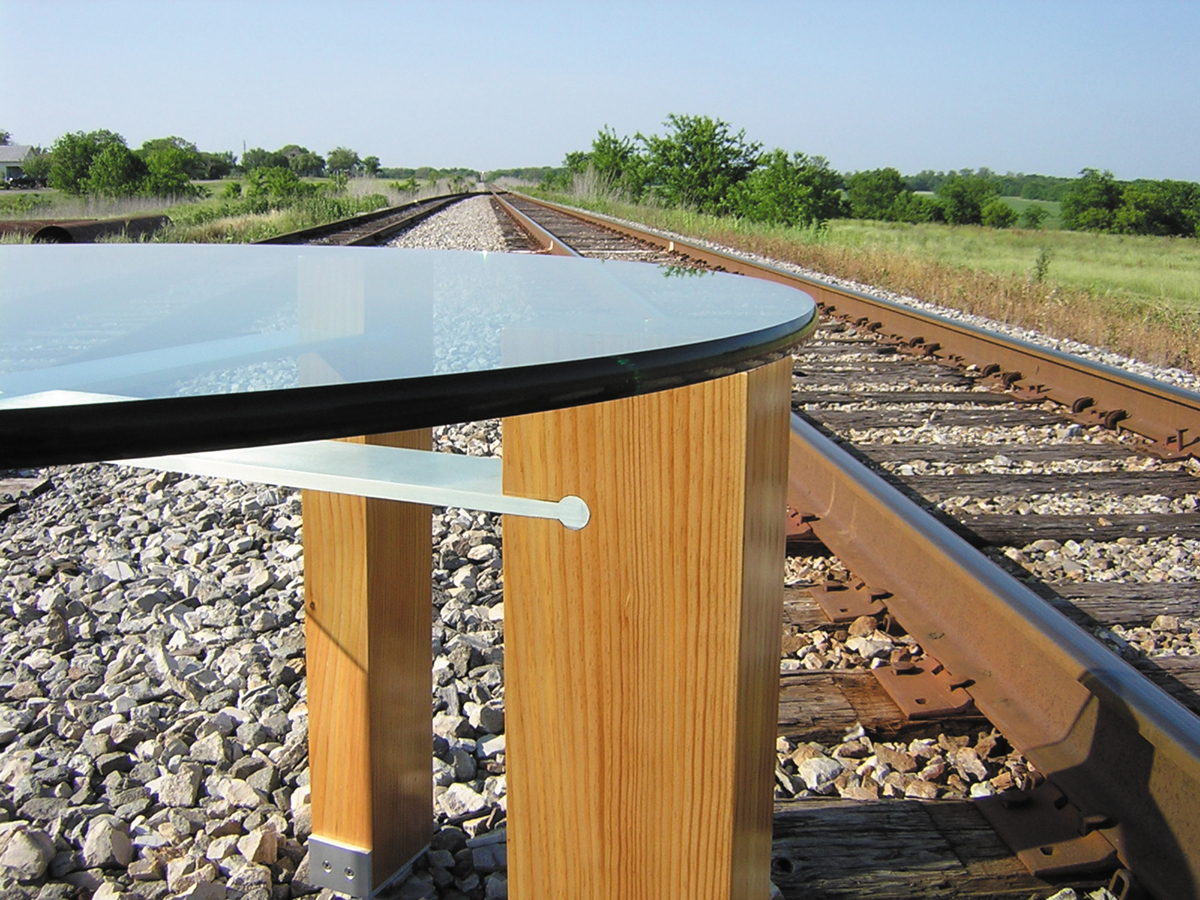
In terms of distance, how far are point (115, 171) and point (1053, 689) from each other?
179ft

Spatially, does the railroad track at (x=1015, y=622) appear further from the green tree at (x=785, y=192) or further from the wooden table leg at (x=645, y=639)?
the green tree at (x=785, y=192)

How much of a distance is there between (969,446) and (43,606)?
3238mm

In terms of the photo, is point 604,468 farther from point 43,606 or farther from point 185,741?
point 43,606

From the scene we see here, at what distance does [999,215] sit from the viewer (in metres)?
57.7

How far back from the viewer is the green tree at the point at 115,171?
46812 mm

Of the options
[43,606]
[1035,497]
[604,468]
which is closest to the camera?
[604,468]

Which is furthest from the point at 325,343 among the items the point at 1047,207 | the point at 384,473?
the point at 1047,207

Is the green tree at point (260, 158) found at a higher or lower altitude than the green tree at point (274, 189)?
higher

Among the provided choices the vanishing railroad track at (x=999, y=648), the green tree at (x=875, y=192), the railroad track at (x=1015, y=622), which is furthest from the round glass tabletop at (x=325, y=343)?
the green tree at (x=875, y=192)

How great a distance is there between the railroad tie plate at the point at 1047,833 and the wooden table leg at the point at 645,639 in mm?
717

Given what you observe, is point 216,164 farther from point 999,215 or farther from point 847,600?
point 847,600

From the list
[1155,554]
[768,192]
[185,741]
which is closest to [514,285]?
[185,741]

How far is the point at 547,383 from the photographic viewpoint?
63 cm

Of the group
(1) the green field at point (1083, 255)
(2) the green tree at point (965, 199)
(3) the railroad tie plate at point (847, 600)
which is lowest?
(3) the railroad tie plate at point (847, 600)
